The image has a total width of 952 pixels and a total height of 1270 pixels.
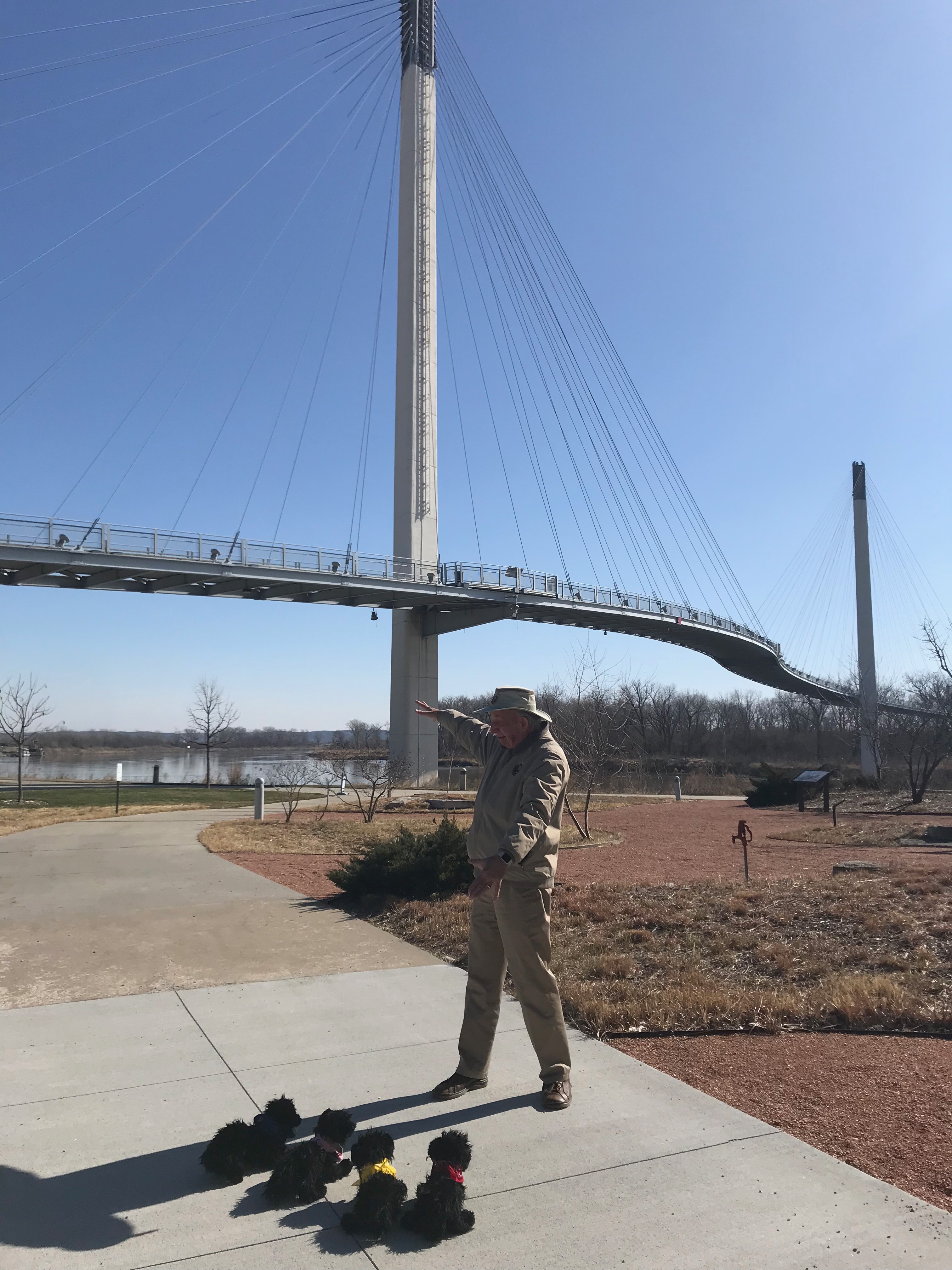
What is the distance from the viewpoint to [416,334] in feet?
162

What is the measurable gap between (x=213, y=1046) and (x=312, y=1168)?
2049mm

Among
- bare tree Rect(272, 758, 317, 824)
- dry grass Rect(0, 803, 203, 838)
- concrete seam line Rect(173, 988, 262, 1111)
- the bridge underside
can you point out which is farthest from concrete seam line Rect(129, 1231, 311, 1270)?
the bridge underside


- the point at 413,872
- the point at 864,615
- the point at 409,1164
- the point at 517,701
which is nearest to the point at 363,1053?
the point at 409,1164

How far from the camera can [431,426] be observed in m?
49.3

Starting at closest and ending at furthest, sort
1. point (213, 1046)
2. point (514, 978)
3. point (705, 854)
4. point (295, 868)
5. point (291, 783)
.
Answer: point (514, 978) → point (213, 1046) → point (295, 868) → point (705, 854) → point (291, 783)

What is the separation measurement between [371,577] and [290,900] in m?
34.9

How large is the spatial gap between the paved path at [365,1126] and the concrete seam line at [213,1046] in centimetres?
2

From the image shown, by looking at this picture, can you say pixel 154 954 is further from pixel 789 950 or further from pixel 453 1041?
pixel 789 950

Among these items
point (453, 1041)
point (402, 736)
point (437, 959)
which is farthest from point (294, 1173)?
point (402, 736)

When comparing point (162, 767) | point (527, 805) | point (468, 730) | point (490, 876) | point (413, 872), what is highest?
point (468, 730)

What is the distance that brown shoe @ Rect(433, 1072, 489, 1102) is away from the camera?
4.45 metres

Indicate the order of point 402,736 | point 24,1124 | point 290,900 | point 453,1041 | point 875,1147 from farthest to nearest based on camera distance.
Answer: point 402,736 < point 290,900 < point 453,1041 < point 24,1124 < point 875,1147

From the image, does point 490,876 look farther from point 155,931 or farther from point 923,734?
point 923,734

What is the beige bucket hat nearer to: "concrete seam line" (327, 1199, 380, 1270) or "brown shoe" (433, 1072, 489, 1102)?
"brown shoe" (433, 1072, 489, 1102)
